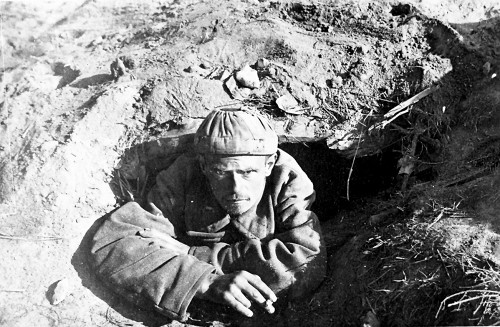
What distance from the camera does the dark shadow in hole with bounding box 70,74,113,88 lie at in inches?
289

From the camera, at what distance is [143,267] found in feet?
18.5

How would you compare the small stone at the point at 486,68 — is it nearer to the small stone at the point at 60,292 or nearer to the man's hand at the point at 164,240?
the man's hand at the point at 164,240

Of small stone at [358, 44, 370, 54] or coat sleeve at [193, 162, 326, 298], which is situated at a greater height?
small stone at [358, 44, 370, 54]

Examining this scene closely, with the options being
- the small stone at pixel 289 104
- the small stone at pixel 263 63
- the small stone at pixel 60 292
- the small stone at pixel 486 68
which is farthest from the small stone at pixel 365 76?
the small stone at pixel 60 292

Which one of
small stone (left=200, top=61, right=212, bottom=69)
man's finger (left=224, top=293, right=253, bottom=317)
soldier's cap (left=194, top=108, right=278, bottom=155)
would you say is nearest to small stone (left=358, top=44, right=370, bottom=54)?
small stone (left=200, top=61, right=212, bottom=69)

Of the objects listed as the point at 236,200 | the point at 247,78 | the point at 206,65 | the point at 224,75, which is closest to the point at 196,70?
the point at 206,65

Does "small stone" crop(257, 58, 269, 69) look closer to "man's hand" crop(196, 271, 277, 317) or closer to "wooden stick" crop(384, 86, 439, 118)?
"wooden stick" crop(384, 86, 439, 118)

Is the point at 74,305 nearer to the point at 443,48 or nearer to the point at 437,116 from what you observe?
the point at 437,116

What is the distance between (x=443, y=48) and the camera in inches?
292

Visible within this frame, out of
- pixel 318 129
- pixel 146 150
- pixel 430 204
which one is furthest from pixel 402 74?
pixel 146 150

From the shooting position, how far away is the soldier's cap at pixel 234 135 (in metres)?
5.64

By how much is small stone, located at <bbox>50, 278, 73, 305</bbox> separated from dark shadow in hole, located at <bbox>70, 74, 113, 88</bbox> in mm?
2535

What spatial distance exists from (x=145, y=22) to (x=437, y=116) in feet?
14.5

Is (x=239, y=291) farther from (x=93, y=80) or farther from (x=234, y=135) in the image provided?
(x=93, y=80)
